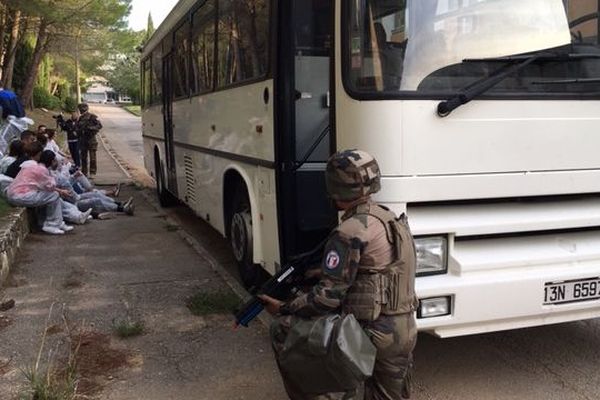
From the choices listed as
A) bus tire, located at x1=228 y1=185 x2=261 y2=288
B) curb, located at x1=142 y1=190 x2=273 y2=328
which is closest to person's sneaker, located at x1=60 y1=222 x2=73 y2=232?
curb, located at x1=142 y1=190 x2=273 y2=328

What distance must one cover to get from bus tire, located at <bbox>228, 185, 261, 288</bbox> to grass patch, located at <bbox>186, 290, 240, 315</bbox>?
0.23 meters

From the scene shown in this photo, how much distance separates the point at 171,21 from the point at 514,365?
21.2ft

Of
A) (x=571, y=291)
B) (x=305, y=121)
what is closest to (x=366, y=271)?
(x=571, y=291)

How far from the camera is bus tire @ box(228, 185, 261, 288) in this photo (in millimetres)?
5348

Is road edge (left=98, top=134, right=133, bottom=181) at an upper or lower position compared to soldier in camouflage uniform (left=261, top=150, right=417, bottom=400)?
lower

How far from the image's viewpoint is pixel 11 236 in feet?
21.5

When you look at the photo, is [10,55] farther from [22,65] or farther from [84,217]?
[84,217]

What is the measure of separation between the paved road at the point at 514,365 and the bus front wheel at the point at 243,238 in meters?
1.56

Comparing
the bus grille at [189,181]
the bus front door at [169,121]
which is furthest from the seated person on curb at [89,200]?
the bus grille at [189,181]

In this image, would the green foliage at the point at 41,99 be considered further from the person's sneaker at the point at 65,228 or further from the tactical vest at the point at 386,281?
the tactical vest at the point at 386,281

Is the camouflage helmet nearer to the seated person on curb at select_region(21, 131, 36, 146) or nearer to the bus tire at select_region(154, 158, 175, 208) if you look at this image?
the seated person on curb at select_region(21, 131, 36, 146)

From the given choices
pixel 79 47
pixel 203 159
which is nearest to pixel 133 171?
pixel 203 159

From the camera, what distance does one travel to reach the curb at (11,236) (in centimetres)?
606

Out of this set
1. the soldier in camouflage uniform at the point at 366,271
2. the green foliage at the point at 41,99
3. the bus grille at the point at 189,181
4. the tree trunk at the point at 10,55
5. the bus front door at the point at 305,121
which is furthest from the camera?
the green foliage at the point at 41,99
